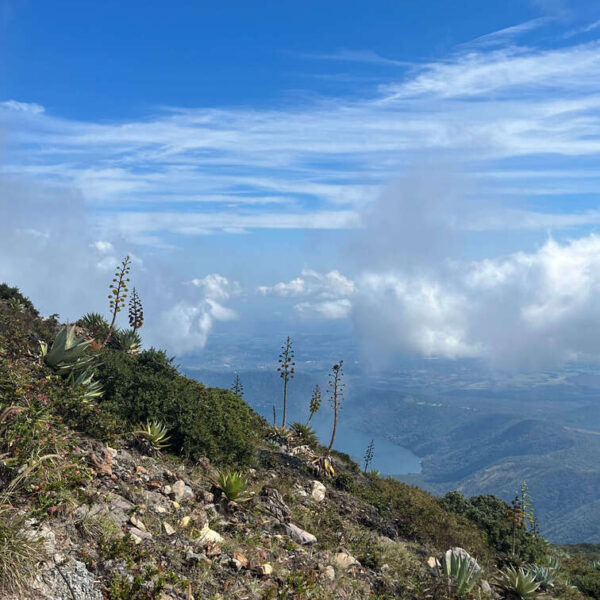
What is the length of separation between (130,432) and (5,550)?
5771 millimetres

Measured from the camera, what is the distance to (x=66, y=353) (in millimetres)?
12344

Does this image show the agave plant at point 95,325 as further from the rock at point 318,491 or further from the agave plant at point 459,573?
the agave plant at point 459,573

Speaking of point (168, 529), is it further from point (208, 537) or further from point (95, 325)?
point (95, 325)

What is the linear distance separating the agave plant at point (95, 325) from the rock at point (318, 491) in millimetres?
10834

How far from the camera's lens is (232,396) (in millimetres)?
16266

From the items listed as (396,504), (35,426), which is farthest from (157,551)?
(396,504)

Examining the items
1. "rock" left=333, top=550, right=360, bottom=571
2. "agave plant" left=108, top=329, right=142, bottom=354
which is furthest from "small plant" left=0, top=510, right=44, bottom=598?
"agave plant" left=108, top=329, right=142, bottom=354

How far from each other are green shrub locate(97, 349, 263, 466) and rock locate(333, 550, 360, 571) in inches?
154

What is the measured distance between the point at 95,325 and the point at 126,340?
73.8 inches

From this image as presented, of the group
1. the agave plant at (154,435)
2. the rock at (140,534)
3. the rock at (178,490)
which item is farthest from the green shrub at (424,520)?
the rock at (140,534)

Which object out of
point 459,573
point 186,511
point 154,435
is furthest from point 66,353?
point 459,573

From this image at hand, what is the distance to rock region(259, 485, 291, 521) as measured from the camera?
987cm

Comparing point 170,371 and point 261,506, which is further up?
point 170,371

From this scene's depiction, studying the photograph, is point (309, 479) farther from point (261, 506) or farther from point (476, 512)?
point (476, 512)
